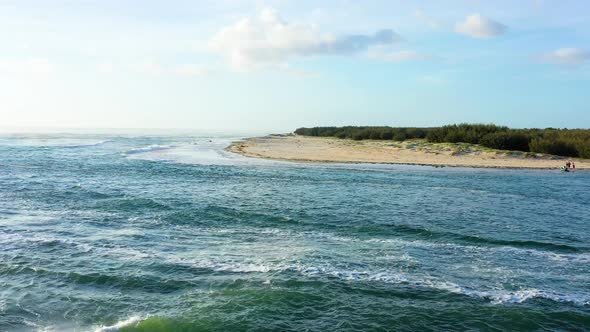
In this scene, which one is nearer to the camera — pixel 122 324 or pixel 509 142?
pixel 122 324

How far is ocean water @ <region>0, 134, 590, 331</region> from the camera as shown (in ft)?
35.9

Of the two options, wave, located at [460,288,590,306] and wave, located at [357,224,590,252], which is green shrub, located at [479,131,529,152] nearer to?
wave, located at [357,224,590,252]

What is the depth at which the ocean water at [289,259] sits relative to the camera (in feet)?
35.9

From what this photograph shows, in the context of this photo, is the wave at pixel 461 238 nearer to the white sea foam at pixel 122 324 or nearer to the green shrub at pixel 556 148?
the white sea foam at pixel 122 324

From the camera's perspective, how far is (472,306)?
38.0 feet

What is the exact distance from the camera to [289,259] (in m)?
15.1

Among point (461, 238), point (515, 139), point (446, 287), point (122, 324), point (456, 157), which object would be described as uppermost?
point (515, 139)

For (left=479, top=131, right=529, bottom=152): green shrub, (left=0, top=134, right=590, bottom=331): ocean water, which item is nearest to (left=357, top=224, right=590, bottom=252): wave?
(left=0, top=134, right=590, bottom=331): ocean water

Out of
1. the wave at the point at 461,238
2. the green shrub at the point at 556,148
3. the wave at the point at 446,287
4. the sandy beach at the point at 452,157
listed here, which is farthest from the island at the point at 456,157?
the wave at the point at 446,287

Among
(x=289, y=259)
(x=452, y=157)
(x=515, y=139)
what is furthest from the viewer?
(x=515, y=139)

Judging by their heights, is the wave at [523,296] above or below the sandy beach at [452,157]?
below

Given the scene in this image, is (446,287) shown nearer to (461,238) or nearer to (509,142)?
(461,238)

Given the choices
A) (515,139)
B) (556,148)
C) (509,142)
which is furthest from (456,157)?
(556,148)

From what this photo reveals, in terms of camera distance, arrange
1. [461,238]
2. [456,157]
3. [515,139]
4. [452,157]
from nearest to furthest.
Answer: [461,238]
[452,157]
[456,157]
[515,139]
